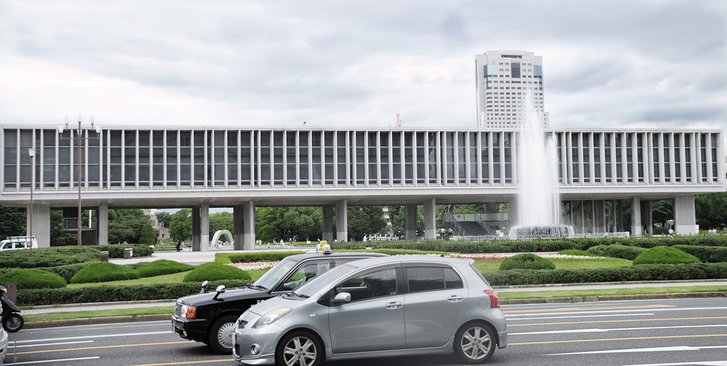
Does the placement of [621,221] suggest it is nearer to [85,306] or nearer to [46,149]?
[46,149]

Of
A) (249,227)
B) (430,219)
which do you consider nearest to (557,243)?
(430,219)

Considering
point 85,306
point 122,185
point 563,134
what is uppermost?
point 563,134

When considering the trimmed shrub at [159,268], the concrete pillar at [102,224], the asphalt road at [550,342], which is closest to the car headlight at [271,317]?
the asphalt road at [550,342]

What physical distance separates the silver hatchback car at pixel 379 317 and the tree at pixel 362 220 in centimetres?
10252

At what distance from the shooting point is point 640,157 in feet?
276

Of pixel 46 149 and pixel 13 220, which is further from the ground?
pixel 46 149

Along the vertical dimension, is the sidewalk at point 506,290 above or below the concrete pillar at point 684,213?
below

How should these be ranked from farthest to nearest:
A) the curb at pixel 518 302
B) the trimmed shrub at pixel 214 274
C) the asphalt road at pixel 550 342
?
the trimmed shrub at pixel 214 274
the curb at pixel 518 302
the asphalt road at pixel 550 342

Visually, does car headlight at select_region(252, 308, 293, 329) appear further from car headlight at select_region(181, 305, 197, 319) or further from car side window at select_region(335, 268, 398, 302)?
car headlight at select_region(181, 305, 197, 319)

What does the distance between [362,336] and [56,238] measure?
92.4 metres

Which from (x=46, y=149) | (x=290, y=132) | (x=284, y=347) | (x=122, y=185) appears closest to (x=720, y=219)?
(x=290, y=132)

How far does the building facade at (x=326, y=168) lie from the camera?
2773 inches

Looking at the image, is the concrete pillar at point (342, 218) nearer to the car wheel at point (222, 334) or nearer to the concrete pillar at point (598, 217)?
the concrete pillar at point (598, 217)

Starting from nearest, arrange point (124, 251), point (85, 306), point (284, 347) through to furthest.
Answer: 1. point (284, 347)
2. point (85, 306)
3. point (124, 251)
